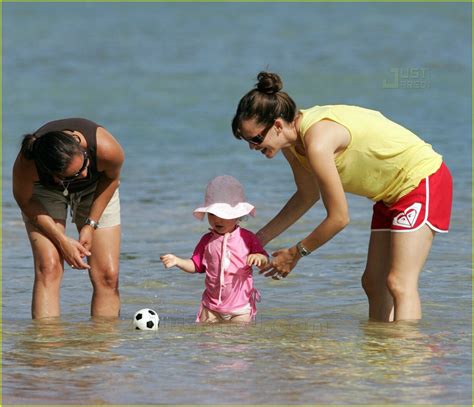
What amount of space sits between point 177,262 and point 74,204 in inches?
35.1

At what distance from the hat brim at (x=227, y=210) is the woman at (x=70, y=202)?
61 centimetres

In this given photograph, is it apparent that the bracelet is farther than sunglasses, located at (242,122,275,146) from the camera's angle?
Yes

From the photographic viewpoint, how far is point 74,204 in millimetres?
6793

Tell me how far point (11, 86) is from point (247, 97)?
17.2 m

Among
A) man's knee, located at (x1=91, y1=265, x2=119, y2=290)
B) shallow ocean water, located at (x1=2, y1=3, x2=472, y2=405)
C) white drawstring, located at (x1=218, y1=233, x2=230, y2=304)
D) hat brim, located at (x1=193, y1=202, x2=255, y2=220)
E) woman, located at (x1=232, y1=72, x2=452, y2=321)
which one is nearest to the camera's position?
shallow ocean water, located at (x1=2, y1=3, x2=472, y2=405)

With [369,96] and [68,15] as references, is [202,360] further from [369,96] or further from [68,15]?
[68,15]

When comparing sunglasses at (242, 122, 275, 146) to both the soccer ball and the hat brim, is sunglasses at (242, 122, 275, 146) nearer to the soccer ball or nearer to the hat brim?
the hat brim

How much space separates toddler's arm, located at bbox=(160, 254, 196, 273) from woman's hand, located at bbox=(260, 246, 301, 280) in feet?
1.66

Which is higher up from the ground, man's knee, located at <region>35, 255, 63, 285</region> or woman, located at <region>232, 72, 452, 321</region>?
woman, located at <region>232, 72, 452, 321</region>

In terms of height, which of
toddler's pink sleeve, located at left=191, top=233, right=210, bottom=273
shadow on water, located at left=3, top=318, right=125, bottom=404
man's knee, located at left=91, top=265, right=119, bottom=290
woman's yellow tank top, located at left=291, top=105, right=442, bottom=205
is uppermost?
woman's yellow tank top, located at left=291, top=105, right=442, bottom=205

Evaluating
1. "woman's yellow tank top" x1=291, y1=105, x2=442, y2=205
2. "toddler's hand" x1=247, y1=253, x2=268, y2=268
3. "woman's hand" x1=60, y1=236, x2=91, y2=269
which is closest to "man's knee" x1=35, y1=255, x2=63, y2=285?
"woman's hand" x1=60, y1=236, x2=91, y2=269

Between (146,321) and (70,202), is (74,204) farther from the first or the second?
(146,321)

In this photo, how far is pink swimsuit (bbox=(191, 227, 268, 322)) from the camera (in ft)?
21.3

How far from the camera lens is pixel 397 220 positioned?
6.16m
